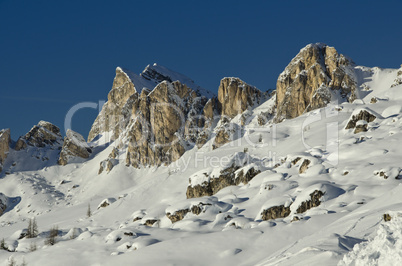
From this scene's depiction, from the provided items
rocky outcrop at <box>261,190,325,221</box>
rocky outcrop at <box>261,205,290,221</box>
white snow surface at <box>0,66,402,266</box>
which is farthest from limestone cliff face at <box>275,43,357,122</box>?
rocky outcrop at <box>261,205,290,221</box>

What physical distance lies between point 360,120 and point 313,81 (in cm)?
7564

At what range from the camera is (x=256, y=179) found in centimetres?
9031

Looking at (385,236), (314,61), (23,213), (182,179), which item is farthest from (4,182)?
(385,236)

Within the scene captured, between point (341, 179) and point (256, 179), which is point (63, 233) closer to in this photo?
point (256, 179)

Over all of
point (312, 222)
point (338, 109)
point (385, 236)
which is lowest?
point (385, 236)

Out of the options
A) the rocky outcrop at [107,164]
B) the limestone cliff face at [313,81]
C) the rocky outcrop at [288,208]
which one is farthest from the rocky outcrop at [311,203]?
the rocky outcrop at [107,164]

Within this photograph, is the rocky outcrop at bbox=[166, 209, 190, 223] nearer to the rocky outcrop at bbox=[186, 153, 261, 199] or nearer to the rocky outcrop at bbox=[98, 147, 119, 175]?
the rocky outcrop at bbox=[186, 153, 261, 199]

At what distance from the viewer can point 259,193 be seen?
260ft

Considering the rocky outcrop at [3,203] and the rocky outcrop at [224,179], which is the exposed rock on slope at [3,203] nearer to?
the rocky outcrop at [3,203]

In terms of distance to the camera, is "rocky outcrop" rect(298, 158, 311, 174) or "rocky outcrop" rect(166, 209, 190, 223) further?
"rocky outcrop" rect(298, 158, 311, 174)

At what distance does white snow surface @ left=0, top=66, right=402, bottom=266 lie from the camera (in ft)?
121

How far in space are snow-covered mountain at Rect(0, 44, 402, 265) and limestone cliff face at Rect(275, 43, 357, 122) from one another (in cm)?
52

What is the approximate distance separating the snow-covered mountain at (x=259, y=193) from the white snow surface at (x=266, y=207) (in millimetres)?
183

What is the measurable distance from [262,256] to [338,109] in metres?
101
